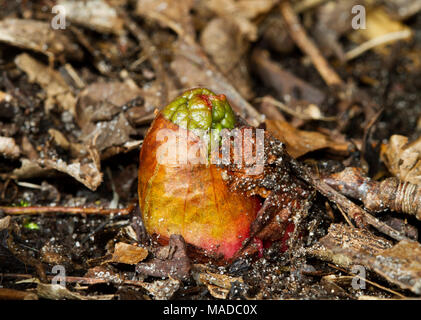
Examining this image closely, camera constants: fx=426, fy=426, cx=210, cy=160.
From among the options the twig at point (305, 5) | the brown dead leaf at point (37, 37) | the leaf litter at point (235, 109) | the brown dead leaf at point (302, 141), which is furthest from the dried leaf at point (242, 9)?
the brown dead leaf at point (37, 37)

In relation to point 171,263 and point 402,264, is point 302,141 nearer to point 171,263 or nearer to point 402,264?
point 402,264

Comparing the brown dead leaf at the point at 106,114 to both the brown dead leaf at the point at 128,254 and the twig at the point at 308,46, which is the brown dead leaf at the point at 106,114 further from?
the twig at the point at 308,46

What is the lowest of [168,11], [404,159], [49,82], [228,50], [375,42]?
[404,159]

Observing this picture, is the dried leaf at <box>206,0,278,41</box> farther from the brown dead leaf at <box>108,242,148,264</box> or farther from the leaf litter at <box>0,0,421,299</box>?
the brown dead leaf at <box>108,242,148,264</box>

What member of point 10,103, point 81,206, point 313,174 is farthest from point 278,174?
point 10,103

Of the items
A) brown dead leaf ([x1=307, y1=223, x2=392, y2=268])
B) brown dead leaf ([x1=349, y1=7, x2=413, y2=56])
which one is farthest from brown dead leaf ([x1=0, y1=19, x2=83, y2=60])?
brown dead leaf ([x1=349, y1=7, x2=413, y2=56])

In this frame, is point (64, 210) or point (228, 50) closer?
point (64, 210)

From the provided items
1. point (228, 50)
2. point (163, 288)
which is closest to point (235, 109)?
point (228, 50)
